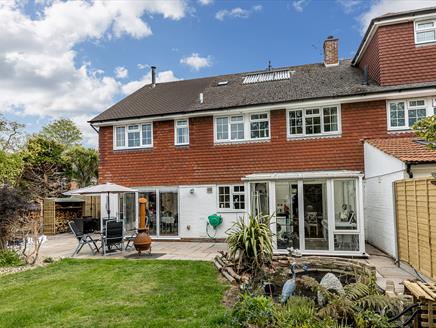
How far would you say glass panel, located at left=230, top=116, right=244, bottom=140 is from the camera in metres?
12.9

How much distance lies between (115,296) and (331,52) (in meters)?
14.3

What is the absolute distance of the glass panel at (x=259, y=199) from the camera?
10297 millimetres

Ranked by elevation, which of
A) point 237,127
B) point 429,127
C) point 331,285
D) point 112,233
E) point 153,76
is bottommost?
point 331,285

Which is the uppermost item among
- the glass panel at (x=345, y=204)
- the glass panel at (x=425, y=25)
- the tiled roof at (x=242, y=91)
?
the glass panel at (x=425, y=25)

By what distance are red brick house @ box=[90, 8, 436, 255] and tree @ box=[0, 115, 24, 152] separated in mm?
6113

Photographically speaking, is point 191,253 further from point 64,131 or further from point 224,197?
point 64,131

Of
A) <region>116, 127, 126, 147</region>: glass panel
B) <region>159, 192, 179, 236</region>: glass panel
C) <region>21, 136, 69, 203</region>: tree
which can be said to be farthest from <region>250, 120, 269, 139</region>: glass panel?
<region>21, 136, 69, 203</region>: tree

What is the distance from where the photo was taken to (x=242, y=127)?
42.4 ft

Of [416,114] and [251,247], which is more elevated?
[416,114]

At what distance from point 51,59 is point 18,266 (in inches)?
548

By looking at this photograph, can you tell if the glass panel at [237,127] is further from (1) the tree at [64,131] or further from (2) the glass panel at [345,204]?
(1) the tree at [64,131]

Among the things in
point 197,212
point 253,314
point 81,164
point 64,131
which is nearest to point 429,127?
point 253,314

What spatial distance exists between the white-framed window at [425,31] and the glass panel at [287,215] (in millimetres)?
7403

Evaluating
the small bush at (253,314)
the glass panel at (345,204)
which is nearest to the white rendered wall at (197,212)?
the glass panel at (345,204)
